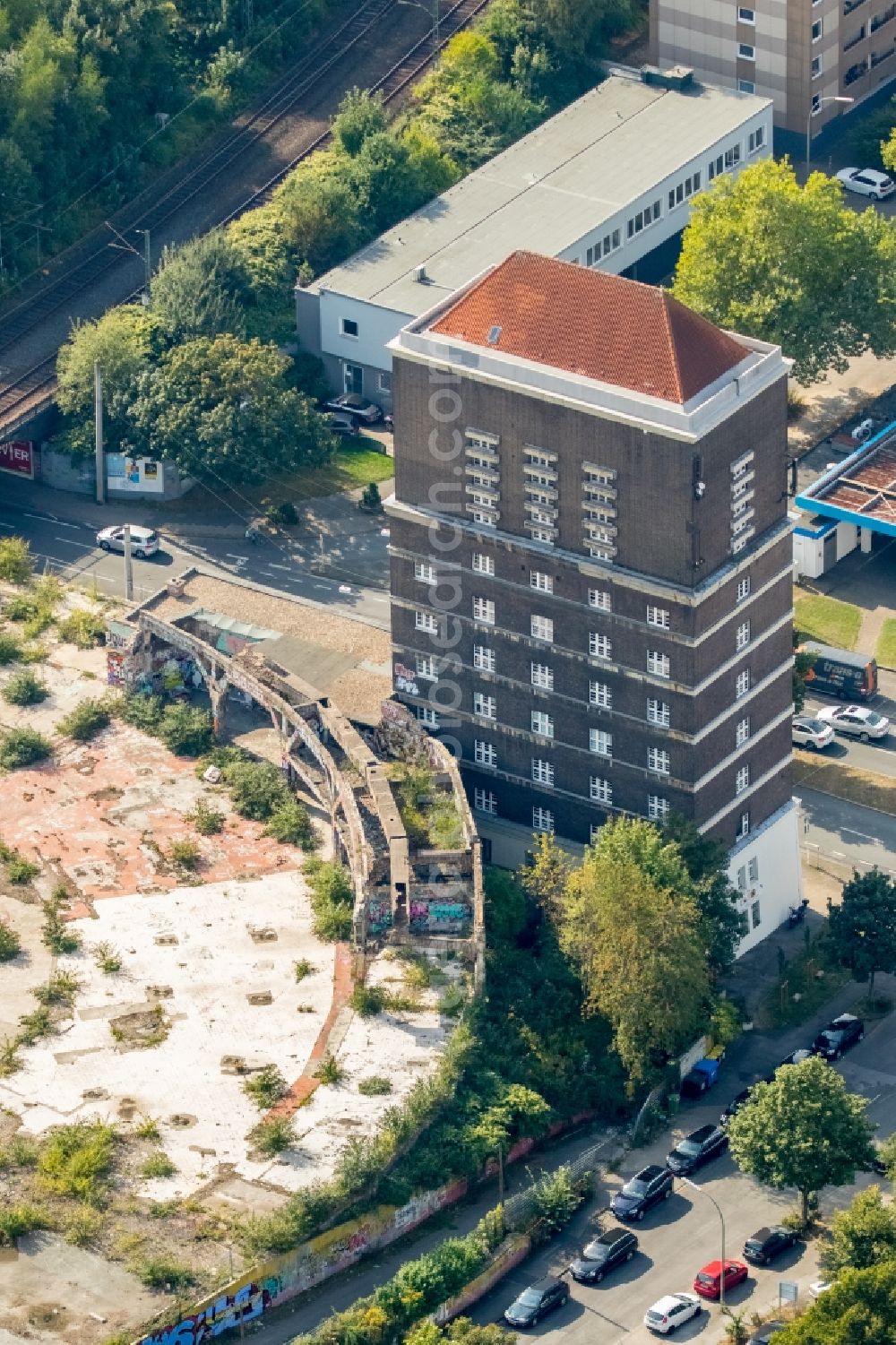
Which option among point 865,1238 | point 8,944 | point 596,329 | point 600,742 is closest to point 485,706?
point 600,742

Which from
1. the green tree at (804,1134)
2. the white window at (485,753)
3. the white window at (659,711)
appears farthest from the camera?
the white window at (485,753)

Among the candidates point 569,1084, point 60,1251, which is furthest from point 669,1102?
point 60,1251

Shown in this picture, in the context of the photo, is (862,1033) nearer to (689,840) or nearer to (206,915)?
(689,840)

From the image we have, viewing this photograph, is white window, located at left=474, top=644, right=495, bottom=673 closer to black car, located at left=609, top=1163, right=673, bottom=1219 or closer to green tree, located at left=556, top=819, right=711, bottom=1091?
green tree, located at left=556, top=819, right=711, bottom=1091

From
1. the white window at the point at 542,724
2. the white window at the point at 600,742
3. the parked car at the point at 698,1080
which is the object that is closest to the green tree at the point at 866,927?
the parked car at the point at 698,1080

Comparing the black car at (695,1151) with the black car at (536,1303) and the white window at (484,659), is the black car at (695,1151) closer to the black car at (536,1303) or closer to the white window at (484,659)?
the black car at (536,1303)

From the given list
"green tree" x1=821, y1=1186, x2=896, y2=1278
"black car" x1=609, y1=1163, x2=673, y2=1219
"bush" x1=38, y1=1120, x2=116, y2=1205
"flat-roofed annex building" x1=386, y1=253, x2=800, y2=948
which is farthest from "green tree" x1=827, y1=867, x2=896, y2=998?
"bush" x1=38, y1=1120, x2=116, y2=1205

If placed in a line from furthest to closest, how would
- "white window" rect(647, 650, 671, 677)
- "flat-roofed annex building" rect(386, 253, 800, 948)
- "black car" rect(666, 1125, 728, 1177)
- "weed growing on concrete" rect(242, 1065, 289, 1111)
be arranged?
"white window" rect(647, 650, 671, 677)
"flat-roofed annex building" rect(386, 253, 800, 948)
"black car" rect(666, 1125, 728, 1177)
"weed growing on concrete" rect(242, 1065, 289, 1111)
